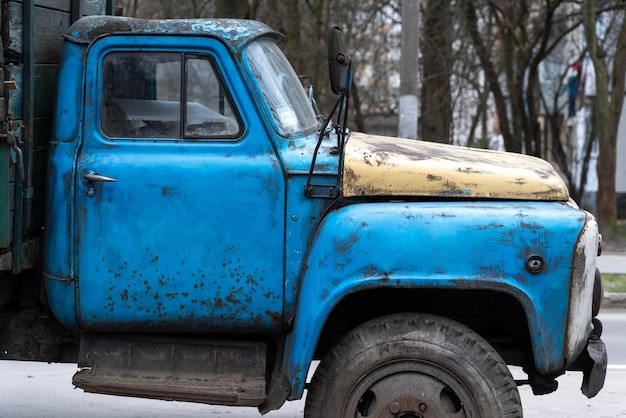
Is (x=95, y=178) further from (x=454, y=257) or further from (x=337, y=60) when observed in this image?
(x=454, y=257)

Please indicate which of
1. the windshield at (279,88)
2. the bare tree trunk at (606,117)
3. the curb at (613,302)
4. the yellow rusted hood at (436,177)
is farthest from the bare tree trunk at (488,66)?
the yellow rusted hood at (436,177)

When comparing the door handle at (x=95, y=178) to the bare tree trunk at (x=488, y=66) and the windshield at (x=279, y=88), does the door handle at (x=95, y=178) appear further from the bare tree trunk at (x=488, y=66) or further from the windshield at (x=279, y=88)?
the bare tree trunk at (x=488, y=66)

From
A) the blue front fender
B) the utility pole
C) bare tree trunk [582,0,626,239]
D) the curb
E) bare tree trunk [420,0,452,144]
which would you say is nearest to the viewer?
the blue front fender

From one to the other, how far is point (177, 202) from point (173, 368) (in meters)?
0.76

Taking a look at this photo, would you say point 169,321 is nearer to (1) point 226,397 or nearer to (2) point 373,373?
(1) point 226,397

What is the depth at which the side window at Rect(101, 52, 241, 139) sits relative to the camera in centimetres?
430

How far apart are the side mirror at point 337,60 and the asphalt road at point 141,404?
2.43 m

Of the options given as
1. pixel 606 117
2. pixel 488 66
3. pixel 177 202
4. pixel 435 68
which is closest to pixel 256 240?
pixel 177 202

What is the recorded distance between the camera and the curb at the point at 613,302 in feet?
32.5

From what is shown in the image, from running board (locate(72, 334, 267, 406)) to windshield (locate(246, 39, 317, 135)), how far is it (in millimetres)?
1043

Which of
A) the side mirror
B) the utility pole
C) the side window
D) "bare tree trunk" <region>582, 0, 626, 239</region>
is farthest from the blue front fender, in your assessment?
"bare tree trunk" <region>582, 0, 626, 239</region>

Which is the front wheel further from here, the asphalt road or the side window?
the asphalt road

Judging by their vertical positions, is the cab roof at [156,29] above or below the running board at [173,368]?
above

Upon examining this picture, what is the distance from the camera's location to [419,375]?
4113mm
